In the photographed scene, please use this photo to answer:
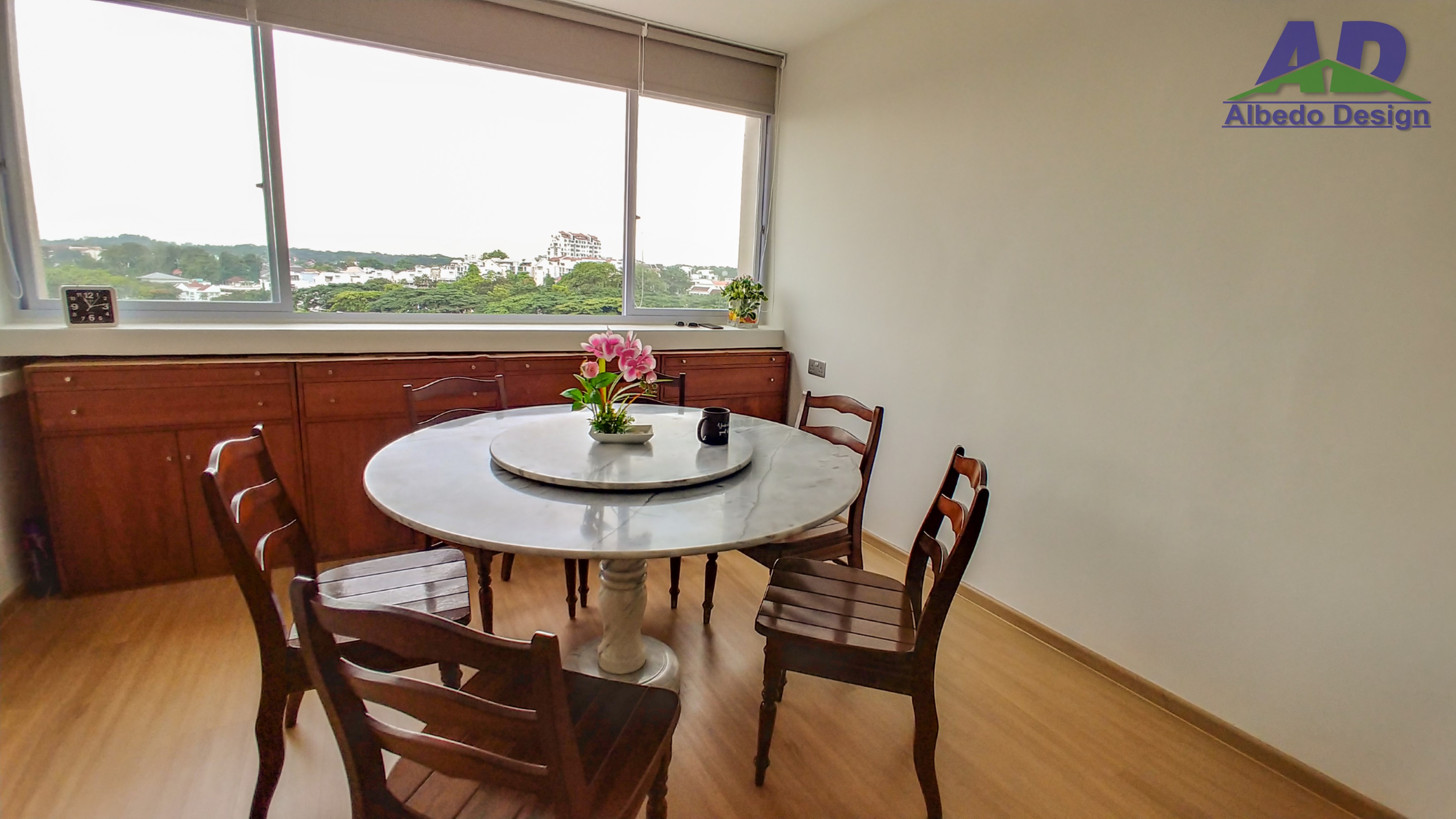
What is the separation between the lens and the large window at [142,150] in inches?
93.7

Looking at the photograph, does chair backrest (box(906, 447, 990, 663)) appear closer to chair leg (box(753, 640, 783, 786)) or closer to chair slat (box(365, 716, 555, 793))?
chair leg (box(753, 640, 783, 786))

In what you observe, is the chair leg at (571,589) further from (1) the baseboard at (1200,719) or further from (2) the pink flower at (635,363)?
(1) the baseboard at (1200,719)

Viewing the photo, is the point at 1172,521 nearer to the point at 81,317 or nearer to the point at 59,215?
the point at 81,317

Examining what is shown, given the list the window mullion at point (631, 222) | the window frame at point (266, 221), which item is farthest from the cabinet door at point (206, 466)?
the window mullion at point (631, 222)

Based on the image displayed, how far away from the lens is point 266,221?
9.05 feet

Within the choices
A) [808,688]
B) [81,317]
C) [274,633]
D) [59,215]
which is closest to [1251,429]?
[808,688]

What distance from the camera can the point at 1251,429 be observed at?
5.72 feet

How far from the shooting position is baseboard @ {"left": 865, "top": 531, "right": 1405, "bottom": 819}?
62.4 inches

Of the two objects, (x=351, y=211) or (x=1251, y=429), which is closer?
(x=1251, y=429)

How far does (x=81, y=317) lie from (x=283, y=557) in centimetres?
117

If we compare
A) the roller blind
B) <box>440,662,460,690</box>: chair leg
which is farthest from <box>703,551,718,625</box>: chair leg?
the roller blind

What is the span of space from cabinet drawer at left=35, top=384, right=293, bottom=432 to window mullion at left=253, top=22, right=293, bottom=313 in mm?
584

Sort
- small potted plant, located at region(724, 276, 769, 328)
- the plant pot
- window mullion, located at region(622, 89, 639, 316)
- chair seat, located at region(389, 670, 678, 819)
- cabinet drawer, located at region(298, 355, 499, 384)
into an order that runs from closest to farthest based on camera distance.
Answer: chair seat, located at region(389, 670, 678, 819), the plant pot, cabinet drawer, located at region(298, 355, 499, 384), window mullion, located at region(622, 89, 639, 316), small potted plant, located at region(724, 276, 769, 328)

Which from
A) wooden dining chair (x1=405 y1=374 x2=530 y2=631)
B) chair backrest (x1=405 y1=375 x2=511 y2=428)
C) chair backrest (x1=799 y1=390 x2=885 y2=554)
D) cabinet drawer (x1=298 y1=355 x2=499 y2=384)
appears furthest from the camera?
cabinet drawer (x1=298 y1=355 x2=499 y2=384)
